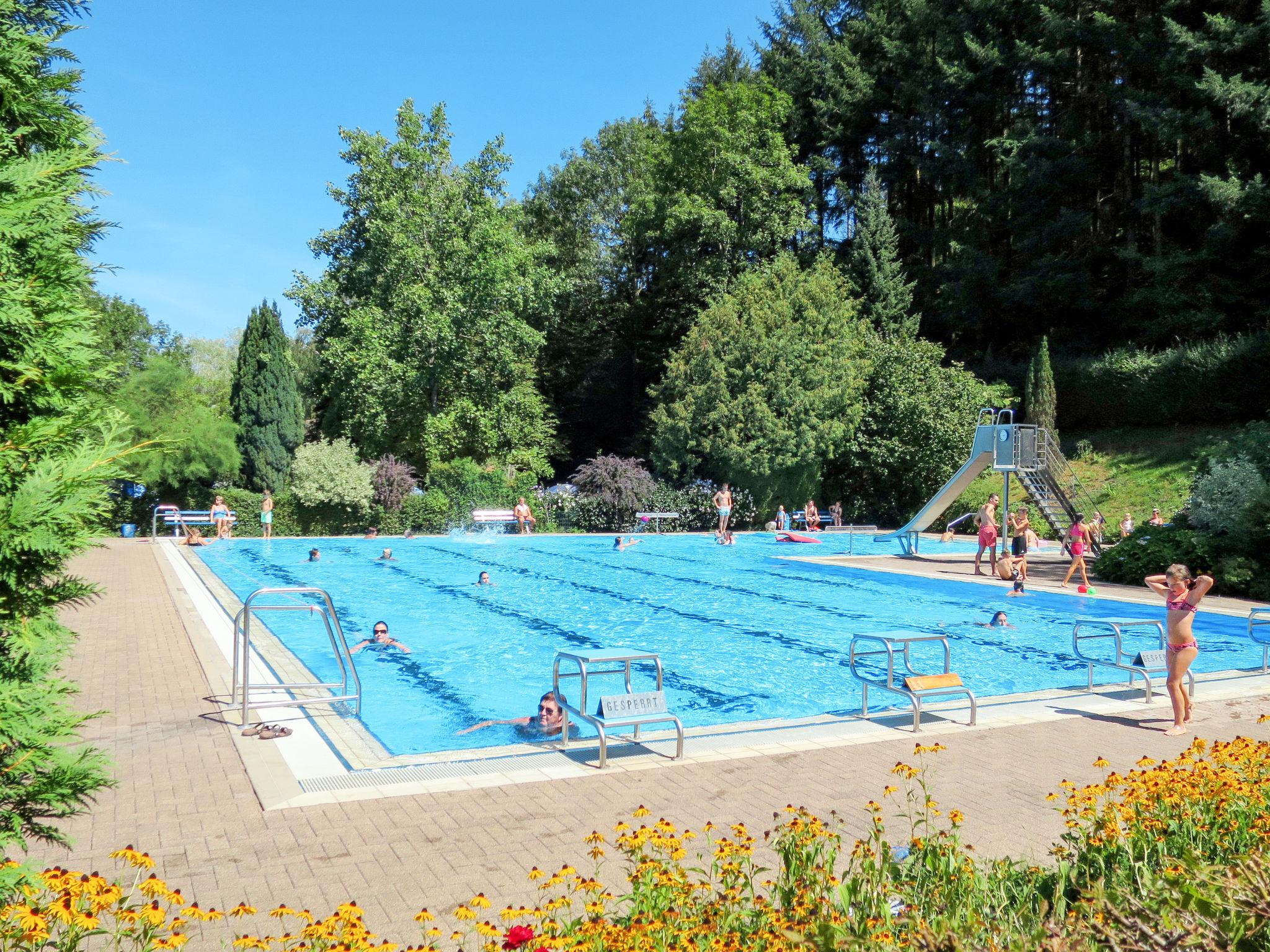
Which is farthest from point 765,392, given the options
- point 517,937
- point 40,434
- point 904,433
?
point 517,937

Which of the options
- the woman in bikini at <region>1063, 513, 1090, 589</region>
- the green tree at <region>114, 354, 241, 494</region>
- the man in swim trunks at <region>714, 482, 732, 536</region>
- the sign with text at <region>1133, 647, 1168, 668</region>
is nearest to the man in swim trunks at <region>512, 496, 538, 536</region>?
the man in swim trunks at <region>714, 482, 732, 536</region>

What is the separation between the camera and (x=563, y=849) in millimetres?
5156

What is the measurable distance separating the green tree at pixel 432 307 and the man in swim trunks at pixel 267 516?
5913 millimetres

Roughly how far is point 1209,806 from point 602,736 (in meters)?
3.91

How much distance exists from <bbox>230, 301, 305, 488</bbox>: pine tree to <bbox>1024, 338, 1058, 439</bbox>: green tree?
27.0m

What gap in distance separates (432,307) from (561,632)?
887 inches

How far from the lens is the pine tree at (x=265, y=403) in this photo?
1308 inches

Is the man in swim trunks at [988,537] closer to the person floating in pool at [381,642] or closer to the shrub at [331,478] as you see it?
the person floating in pool at [381,642]

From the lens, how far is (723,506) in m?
30.6

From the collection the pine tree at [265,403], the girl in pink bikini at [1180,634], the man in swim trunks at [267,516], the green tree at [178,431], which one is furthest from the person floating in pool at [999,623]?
the pine tree at [265,403]

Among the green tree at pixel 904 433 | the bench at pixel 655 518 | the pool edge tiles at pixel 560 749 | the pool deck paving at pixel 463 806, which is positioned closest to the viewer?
the pool deck paving at pixel 463 806

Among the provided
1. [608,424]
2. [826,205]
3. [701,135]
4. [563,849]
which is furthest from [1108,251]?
[563,849]

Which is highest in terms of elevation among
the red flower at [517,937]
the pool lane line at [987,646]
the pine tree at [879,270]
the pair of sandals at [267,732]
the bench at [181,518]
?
the pine tree at [879,270]

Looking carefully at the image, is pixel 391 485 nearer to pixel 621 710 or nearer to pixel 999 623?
pixel 999 623
